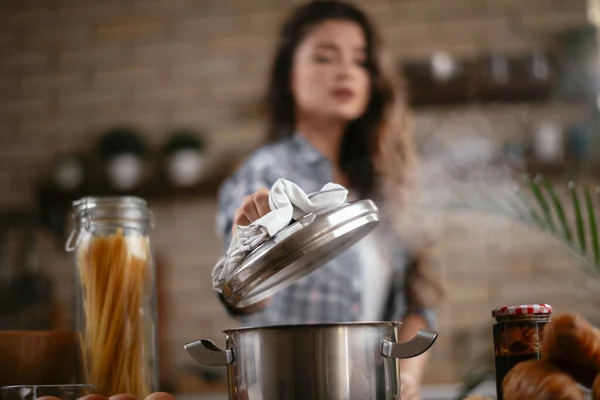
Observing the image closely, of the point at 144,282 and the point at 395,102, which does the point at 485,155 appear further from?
the point at 144,282

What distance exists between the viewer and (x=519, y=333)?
2.48ft

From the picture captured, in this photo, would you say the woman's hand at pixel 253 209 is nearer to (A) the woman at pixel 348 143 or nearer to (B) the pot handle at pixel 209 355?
(B) the pot handle at pixel 209 355

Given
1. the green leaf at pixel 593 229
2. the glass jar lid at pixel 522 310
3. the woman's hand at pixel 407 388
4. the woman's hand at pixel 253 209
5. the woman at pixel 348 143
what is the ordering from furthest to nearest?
the woman at pixel 348 143
the woman's hand at pixel 407 388
the green leaf at pixel 593 229
the woman's hand at pixel 253 209
the glass jar lid at pixel 522 310

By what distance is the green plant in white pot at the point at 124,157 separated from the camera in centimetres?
270

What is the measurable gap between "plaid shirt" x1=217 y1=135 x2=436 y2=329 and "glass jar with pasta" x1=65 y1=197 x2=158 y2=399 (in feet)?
3.18

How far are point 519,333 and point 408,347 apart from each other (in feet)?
0.41

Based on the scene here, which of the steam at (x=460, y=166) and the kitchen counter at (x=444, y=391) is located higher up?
the steam at (x=460, y=166)

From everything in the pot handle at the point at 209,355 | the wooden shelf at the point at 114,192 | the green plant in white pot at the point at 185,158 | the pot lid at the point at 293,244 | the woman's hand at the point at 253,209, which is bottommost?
the pot handle at the point at 209,355

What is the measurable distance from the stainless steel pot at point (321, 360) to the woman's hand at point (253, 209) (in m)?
0.20

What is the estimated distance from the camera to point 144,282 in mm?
994

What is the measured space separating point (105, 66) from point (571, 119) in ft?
5.80

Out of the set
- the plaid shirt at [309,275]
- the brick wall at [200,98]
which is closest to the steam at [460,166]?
the brick wall at [200,98]

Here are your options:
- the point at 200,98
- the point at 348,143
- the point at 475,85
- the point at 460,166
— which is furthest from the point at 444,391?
the point at 200,98

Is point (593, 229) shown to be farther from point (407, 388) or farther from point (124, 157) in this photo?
point (124, 157)
